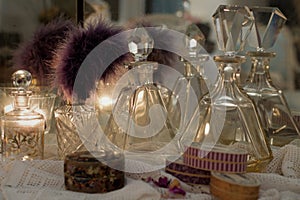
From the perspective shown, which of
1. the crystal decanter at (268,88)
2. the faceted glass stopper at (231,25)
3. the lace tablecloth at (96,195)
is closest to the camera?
the lace tablecloth at (96,195)

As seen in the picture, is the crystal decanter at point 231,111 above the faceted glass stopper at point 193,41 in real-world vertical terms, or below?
below

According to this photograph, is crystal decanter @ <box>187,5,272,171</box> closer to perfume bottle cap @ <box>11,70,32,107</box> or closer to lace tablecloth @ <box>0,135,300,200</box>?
lace tablecloth @ <box>0,135,300,200</box>

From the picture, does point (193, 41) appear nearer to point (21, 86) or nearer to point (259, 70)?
point (259, 70)

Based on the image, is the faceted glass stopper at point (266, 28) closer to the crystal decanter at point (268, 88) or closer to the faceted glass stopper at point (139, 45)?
the crystal decanter at point (268, 88)

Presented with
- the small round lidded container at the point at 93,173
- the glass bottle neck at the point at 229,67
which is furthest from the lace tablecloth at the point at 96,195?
the glass bottle neck at the point at 229,67

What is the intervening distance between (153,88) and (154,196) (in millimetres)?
173

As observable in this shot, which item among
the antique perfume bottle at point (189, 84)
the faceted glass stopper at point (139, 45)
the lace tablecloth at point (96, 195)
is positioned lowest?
the lace tablecloth at point (96, 195)

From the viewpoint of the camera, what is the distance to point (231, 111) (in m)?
0.55

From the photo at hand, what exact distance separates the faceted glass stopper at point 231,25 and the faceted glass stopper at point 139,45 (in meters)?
0.09

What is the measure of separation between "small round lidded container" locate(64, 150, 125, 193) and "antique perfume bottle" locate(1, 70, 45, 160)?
133 mm

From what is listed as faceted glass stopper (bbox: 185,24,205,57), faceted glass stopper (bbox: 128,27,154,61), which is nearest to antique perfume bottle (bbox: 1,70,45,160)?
faceted glass stopper (bbox: 128,27,154,61)

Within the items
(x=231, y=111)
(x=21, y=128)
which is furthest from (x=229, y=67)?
(x=21, y=128)

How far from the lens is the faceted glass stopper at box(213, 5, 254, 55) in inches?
22.2

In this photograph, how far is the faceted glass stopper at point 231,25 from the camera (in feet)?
1.85
